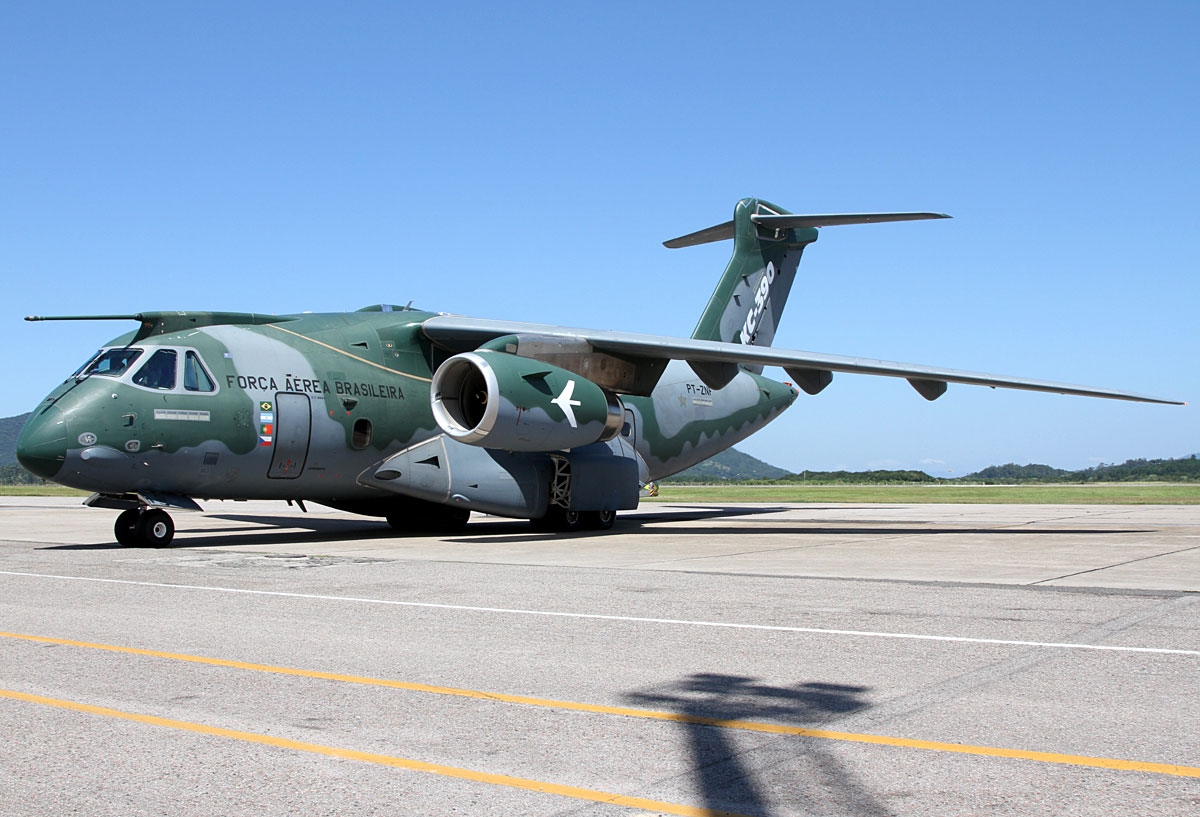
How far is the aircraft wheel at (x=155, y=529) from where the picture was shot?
15312 millimetres

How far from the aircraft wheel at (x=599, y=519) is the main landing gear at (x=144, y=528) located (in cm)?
676

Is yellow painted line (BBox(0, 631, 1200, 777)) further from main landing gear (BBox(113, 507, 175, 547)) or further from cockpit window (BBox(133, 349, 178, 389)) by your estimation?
main landing gear (BBox(113, 507, 175, 547))

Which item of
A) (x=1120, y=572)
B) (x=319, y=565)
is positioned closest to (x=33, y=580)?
(x=319, y=565)

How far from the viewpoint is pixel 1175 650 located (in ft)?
20.8

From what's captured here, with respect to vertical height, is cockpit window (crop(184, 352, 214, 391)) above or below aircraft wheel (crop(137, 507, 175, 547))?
above

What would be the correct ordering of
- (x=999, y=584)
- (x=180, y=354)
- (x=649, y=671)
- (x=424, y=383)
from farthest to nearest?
(x=424, y=383) < (x=180, y=354) < (x=999, y=584) < (x=649, y=671)

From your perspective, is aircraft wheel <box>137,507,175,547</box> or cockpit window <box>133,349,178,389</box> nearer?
cockpit window <box>133,349,178,389</box>

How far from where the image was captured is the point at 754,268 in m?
23.7

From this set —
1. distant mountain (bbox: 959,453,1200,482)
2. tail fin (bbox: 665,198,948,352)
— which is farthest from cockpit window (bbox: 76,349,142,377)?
distant mountain (bbox: 959,453,1200,482)

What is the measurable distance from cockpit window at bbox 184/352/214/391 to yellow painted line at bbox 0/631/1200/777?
30.5 feet

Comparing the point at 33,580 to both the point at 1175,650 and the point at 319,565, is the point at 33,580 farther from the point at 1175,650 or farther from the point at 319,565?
the point at 1175,650

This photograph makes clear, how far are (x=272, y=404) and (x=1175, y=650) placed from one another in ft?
41.8

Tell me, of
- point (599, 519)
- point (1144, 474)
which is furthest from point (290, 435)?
point (1144, 474)

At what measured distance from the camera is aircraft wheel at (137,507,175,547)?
50.2ft
